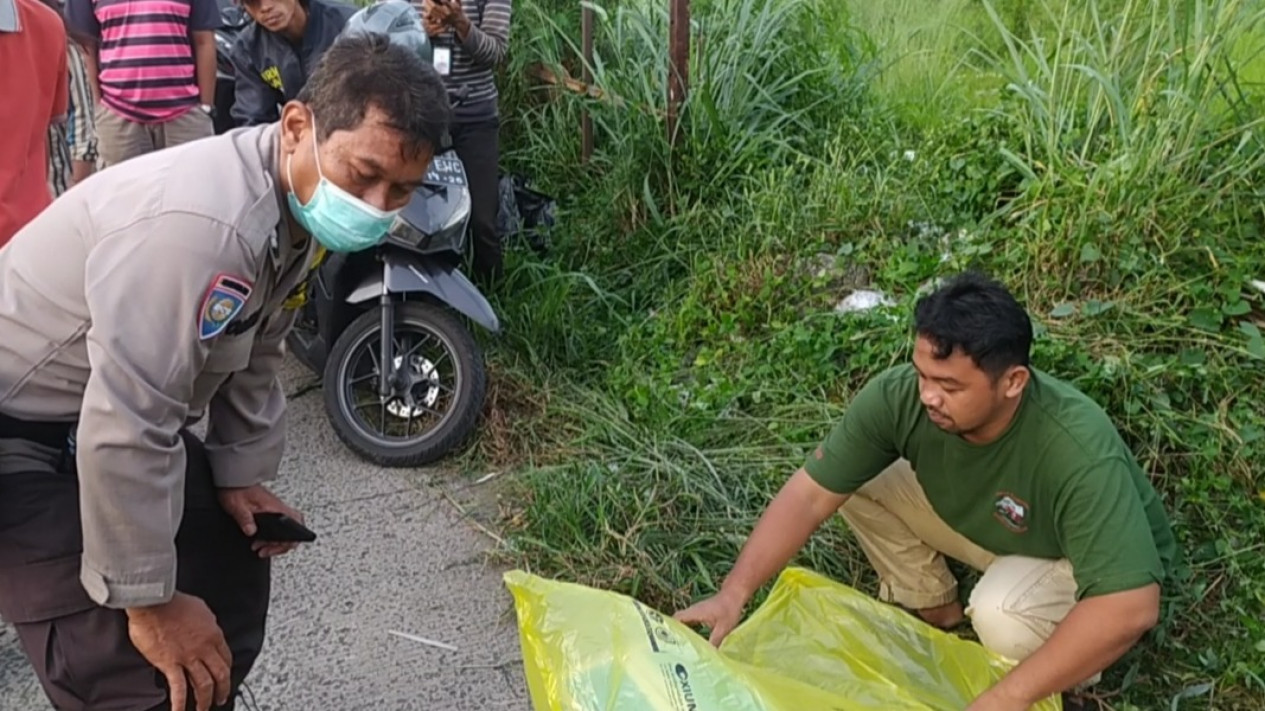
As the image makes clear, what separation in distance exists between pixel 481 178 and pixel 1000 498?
254 cm

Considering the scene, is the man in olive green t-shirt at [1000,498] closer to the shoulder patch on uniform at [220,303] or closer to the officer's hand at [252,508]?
the officer's hand at [252,508]

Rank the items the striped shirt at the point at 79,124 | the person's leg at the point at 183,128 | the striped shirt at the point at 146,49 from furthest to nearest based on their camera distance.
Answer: the striped shirt at the point at 79,124 → the person's leg at the point at 183,128 → the striped shirt at the point at 146,49

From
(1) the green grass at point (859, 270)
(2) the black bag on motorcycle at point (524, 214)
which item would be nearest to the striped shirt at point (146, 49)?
(2) the black bag on motorcycle at point (524, 214)

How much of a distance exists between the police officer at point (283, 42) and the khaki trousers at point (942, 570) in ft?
7.77

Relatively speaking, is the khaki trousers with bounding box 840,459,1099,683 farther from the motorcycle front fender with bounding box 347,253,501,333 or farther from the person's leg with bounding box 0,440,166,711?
the person's leg with bounding box 0,440,166,711

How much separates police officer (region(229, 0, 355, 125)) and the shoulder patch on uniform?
7.77 feet

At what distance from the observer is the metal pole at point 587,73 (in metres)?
4.88

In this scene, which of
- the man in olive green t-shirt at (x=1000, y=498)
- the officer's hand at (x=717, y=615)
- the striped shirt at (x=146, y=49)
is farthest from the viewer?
the striped shirt at (x=146, y=49)

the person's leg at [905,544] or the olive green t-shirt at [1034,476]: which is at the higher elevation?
the olive green t-shirt at [1034,476]

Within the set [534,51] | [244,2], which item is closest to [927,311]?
[244,2]

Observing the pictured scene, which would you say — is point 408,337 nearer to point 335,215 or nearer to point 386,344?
point 386,344

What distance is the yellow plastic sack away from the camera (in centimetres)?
161

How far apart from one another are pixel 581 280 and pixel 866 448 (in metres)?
2.07

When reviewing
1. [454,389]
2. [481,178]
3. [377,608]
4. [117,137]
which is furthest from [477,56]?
[377,608]
